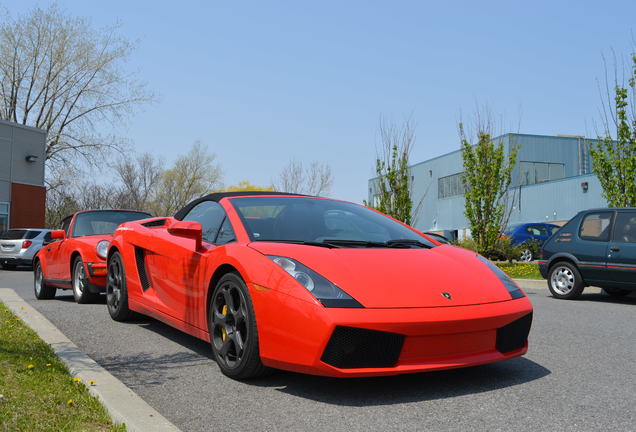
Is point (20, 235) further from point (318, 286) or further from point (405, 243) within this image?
point (318, 286)

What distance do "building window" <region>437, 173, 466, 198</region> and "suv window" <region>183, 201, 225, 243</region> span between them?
4273 cm

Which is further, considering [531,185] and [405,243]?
[531,185]

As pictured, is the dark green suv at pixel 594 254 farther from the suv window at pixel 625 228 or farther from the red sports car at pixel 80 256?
the red sports car at pixel 80 256

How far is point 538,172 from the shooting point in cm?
4384

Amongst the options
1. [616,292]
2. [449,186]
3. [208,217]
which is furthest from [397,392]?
[449,186]

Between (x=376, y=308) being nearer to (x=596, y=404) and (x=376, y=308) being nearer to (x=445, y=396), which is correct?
(x=445, y=396)

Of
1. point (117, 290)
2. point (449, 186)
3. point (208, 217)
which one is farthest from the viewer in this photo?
point (449, 186)

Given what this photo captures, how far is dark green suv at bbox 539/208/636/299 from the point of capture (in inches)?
403

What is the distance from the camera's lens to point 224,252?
4656 mm

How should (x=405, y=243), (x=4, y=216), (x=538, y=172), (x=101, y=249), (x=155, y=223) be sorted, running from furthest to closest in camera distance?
(x=538, y=172), (x=4, y=216), (x=101, y=249), (x=155, y=223), (x=405, y=243)

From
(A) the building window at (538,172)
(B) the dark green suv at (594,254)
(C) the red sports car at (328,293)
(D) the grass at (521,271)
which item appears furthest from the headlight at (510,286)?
(A) the building window at (538,172)

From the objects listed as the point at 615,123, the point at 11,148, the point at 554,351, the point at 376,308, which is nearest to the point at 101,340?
the point at 376,308

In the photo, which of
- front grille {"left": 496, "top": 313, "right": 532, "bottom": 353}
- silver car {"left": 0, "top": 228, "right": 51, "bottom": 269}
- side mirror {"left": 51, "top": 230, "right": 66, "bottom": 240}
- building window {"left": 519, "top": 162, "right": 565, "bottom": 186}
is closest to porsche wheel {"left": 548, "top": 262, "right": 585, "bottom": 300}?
front grille {"left": 496, "top": 313, "right": 532, "bottom": 353}

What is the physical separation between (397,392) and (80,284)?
20.2 ft
